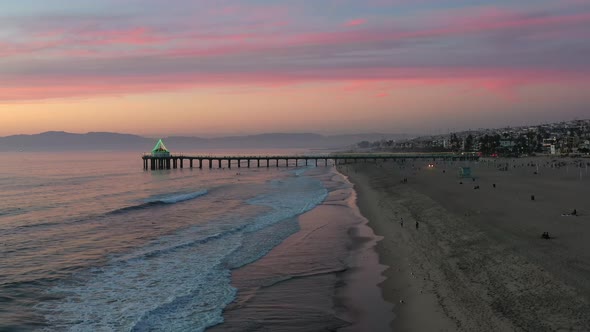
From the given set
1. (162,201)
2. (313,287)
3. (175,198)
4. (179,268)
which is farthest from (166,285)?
(175,198)

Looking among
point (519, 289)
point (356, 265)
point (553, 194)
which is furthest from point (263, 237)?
point (553, 194)

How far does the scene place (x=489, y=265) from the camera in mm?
15922

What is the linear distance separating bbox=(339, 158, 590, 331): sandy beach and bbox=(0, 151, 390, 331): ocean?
1688 mm

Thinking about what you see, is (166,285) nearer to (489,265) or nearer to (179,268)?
(179,268)

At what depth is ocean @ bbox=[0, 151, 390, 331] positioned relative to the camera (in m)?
13.8

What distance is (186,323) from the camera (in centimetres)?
1342

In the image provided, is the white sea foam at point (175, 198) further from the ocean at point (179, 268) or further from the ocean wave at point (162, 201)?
the ocean at point (179, 268)

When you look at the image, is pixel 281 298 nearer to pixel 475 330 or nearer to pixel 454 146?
pixel 475 330

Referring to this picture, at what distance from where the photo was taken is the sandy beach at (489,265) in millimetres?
11805

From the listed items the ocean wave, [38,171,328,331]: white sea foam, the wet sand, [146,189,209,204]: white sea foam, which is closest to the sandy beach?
the wet sand

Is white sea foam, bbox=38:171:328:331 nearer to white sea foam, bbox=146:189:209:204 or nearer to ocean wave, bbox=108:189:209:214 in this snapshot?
ocean wave, bbox=108:189:209:214

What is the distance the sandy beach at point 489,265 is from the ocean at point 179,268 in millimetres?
1688

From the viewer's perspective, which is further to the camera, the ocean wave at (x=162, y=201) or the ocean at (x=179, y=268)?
the ocean wave at (x=162, y=201)

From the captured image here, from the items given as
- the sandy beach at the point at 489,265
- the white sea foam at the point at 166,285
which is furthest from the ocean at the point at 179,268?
the sandy beach at the point at 489,265
